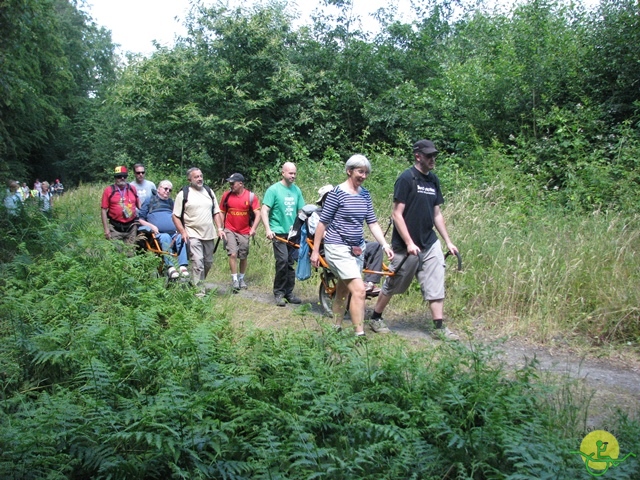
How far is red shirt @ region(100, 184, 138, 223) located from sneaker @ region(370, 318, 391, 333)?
14.6 ft

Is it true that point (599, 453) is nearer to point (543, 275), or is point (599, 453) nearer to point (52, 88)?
point (543, 275)

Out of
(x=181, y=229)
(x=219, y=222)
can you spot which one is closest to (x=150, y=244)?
(x=181, y=229)

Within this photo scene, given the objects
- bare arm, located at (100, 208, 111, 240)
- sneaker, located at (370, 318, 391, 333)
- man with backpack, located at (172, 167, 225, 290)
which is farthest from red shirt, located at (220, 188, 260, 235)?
sneaker, located at (370, 318, 391, 333)

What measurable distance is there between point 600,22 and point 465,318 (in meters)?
8.91

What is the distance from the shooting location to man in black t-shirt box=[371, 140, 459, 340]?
6801 mm

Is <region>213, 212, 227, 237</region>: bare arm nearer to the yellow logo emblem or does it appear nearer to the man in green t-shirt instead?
the man in green t-shirt

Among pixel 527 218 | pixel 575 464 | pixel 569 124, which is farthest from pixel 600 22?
pixel 575 464

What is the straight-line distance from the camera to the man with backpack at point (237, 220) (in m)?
9.74

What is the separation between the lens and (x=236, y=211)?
385 inches

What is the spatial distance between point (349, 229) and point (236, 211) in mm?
3494

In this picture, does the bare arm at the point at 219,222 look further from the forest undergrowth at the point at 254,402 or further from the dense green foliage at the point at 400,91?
the dense green foliage at the point at 400,91

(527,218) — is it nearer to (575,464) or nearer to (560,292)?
(560,292)

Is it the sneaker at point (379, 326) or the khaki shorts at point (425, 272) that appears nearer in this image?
the khaki shorts at point (425, 272)

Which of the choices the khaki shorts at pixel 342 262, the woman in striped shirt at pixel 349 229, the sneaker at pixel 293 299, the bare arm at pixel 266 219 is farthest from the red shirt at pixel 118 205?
the khaki shorts at pixel 342 262
